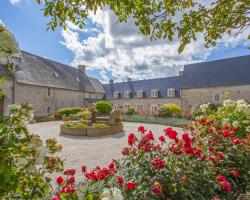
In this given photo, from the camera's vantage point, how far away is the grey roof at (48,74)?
20.5 meters

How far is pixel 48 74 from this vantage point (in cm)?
2386

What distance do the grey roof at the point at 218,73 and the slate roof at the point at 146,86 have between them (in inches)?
84.4

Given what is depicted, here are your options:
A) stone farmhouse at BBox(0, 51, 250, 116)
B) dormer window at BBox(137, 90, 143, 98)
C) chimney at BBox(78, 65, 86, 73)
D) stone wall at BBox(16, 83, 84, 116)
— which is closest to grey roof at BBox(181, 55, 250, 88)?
stone farmhouse at BBox(0, 51, 250, 116)

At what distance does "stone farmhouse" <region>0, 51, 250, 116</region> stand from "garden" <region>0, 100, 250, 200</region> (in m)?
18.7

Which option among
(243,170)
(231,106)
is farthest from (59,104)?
(243,170)

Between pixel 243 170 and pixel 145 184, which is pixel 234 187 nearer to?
pixel 243 170

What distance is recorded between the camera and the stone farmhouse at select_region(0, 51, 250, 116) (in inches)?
829

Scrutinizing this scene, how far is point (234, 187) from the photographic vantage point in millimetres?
3146

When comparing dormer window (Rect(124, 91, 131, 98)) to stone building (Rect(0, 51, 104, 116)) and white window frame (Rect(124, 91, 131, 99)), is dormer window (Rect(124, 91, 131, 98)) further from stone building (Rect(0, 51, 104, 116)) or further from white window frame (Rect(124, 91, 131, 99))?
stone building (Rect(0, 51, 104, 116))

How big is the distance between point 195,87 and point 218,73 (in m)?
3.52

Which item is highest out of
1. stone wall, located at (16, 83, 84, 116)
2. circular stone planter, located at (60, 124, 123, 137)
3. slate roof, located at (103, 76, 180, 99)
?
slate roof, located at (103, 76, 180, 99)

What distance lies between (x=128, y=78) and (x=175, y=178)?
113ft

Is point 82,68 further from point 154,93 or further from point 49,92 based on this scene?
point 154,93

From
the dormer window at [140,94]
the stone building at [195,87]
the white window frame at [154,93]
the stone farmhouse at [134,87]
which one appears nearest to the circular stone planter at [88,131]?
the stone farmhouse at [134,87]
